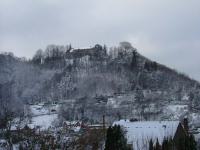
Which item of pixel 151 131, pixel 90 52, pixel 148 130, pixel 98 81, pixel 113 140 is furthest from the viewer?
pixel 90 52

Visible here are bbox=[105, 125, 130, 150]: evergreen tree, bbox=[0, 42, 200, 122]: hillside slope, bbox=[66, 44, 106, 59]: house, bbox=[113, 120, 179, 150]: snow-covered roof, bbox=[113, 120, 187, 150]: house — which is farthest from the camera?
bbox=[66, 44, 106, 59]: house

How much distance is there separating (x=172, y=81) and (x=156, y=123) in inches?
3991

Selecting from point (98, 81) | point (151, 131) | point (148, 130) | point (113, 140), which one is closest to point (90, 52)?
point (98, 81)

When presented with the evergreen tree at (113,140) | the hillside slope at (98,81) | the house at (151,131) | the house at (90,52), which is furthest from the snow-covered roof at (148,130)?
the house at (90,52)

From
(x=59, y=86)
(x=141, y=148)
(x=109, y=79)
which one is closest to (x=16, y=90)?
(x=59, y=86)

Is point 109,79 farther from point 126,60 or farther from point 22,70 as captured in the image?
point 22,70

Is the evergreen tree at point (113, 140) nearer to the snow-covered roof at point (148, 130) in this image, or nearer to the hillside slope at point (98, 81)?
the snow-covered roof at point (148, 130)

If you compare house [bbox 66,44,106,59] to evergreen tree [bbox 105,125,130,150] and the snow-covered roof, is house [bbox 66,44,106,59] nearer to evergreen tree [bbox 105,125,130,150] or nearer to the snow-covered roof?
the snow-covered roof

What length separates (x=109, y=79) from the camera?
562ft

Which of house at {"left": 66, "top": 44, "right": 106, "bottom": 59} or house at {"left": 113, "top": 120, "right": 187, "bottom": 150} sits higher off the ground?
house at {"left": 66, "top": 44, "right": 106, "bottom": 59}

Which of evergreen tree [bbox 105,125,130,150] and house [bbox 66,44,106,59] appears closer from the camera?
evergreen tree [bbox 105,125,130,150]

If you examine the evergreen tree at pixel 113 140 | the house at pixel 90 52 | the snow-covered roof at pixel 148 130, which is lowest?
the snow-covered roof at pixel 148 130

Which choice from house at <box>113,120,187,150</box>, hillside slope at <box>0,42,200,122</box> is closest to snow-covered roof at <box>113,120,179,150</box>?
house at <box>113,120,187,150</box>

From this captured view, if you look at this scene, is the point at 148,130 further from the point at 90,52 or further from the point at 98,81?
the point at 90,52
